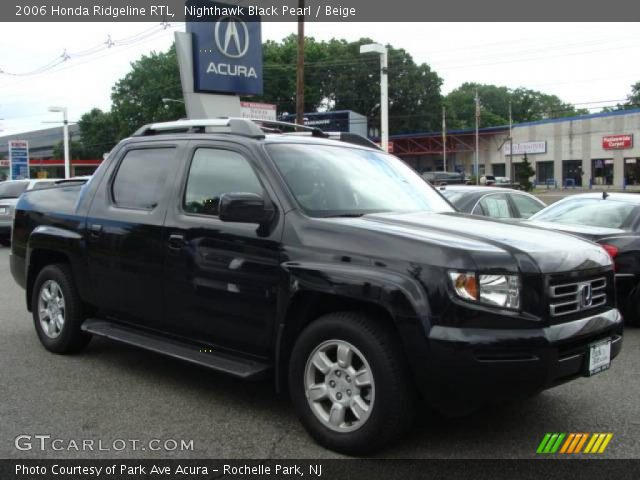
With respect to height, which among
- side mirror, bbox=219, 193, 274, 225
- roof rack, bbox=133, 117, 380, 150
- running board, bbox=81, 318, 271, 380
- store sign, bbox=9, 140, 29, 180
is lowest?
running board, bbox=81, 318, 271, 380

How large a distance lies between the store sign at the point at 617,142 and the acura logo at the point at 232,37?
45986 mm

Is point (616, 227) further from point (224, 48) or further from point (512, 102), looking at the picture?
point (512, 102)

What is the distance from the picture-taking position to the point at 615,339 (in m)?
4.00

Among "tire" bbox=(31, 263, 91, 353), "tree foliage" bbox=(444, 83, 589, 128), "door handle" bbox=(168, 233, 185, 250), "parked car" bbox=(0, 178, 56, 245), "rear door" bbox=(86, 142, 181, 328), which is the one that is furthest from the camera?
"tree foliage" bbox=(444, 83, 589, 128)

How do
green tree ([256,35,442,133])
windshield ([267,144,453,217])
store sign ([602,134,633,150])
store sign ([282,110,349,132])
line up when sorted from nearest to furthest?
windshield ([267,144,453,217])
store sign ([602,134,633,150])
store sign ([282,110,349,132])
green tree ([256,35,442,133])

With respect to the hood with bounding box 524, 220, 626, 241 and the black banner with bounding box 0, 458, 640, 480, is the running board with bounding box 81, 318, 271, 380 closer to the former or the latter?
the black banner with bounding box 0, 458, 640, 480

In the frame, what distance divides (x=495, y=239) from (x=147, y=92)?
6704cm

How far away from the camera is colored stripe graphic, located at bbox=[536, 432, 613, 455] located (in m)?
3.84

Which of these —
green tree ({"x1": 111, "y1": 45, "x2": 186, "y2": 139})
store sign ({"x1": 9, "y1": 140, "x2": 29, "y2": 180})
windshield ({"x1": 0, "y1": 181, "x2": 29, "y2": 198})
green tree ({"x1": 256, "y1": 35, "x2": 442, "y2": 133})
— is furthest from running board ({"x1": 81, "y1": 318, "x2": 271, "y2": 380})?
green tree ({"x1": 256, "y1": 35, "x2": 442, "y2": 133})

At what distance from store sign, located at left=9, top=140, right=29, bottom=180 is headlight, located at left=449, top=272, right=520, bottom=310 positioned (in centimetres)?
4700

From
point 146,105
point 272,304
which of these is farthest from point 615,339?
point 146,105

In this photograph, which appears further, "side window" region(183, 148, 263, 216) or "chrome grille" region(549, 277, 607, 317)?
"side window" region(183, 148, 263, 216)

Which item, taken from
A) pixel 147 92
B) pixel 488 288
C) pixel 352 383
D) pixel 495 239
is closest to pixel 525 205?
pixel 495 239

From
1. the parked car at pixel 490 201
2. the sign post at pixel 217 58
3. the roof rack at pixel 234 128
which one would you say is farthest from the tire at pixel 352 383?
the sign post at pixel 217 58
